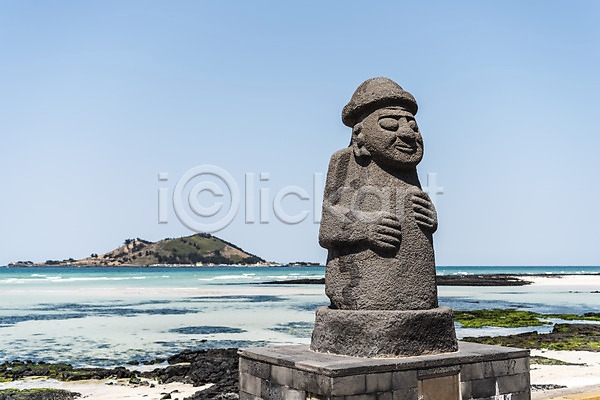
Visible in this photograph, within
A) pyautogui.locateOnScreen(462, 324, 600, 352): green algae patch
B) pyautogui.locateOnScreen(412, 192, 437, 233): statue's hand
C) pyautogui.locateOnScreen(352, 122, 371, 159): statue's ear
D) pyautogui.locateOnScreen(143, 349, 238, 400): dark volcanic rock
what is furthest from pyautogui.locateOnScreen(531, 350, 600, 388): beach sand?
pyautogui.locateOnScreen(352, 122, 371, 159): statue's ear

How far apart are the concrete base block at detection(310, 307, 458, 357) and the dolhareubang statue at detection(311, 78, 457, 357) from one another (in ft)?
0.04

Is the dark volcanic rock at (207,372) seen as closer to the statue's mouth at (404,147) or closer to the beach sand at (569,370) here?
the beach sand at (569,370)

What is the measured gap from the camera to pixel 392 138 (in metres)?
7.30

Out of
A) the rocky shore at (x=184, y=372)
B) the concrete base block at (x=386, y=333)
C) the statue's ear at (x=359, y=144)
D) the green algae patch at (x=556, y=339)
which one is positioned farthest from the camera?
the green algae patch at (x=556, y=339)

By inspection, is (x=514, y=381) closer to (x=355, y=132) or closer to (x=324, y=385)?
(x=324, y=385)

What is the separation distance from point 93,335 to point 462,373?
19.1 m

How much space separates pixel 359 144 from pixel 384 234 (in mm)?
1202

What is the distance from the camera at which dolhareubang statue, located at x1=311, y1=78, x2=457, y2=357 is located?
22.5ft

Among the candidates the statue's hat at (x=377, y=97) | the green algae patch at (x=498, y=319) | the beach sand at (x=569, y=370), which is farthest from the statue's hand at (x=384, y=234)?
the green algae patch at (x=498, y=319)

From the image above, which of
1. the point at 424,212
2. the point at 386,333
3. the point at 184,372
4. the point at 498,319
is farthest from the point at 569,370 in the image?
the point at 498,319

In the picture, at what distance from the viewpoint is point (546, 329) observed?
76.8 feet

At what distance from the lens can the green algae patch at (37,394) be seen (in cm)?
1281

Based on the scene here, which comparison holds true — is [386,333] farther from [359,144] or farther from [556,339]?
[556,339]

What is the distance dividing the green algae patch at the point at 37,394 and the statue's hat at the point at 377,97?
9042mm
